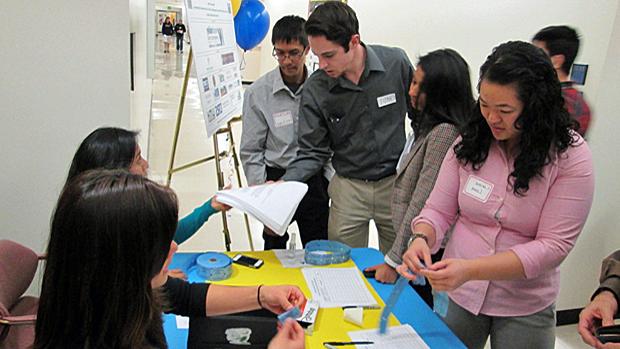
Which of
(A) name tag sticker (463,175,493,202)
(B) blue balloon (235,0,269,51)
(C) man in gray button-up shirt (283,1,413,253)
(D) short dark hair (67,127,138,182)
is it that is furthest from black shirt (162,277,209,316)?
(B) blue balloon (235,0,269,51)

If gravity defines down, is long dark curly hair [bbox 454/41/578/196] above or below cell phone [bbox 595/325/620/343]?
above

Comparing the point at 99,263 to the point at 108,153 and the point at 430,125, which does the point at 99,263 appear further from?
the point at 430,125

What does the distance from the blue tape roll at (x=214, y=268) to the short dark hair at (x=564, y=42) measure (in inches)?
76.7

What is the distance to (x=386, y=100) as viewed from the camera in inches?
78.2

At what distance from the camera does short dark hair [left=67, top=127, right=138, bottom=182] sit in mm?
1440

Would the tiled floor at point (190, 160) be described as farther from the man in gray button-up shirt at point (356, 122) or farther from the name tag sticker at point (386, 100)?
the name tag sticker at point (386, 100)

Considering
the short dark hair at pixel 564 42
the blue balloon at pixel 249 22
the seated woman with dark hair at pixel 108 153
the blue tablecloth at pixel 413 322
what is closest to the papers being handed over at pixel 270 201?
the seated woman with dark hair at pixel 108 153

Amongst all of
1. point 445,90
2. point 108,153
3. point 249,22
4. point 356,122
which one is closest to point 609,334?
point 445,90

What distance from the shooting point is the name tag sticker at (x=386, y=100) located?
198cm

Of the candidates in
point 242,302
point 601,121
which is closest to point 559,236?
point 242,302

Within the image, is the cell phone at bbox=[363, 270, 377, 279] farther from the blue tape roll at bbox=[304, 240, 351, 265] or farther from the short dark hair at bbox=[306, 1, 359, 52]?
the short dark hair at bbox=[306, 1, 359, 52]

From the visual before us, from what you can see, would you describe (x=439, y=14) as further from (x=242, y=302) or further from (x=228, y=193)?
(x=242, y=302)

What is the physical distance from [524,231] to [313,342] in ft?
2.08

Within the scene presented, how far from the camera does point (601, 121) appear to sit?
2406mm
